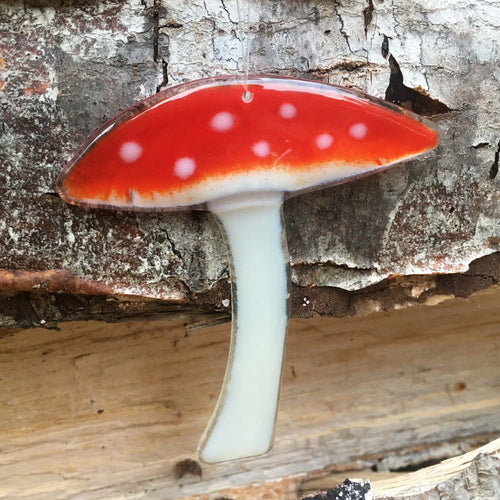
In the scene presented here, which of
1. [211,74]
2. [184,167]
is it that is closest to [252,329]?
[184,167]

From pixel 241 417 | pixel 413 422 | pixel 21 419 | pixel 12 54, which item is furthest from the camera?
pixel 413 422

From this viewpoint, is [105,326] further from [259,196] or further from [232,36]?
[232,36]

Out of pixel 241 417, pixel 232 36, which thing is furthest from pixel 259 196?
pixel 241 417

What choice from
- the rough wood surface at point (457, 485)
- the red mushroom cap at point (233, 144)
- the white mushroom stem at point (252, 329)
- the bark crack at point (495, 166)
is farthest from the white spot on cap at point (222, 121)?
the rough wood surface at point (457, 485)

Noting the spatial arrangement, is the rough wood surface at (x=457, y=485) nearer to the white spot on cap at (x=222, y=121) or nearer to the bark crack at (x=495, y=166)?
the bark crack at (x=495, y=166)

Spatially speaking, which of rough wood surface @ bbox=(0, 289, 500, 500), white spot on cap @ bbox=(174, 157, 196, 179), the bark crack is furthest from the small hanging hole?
rough wood surface @ bbox=(0, 289, 500, 500)

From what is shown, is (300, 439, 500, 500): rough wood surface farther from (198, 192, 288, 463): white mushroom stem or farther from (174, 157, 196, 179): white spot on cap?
(174, 157, 196, 179): white spot on cap
